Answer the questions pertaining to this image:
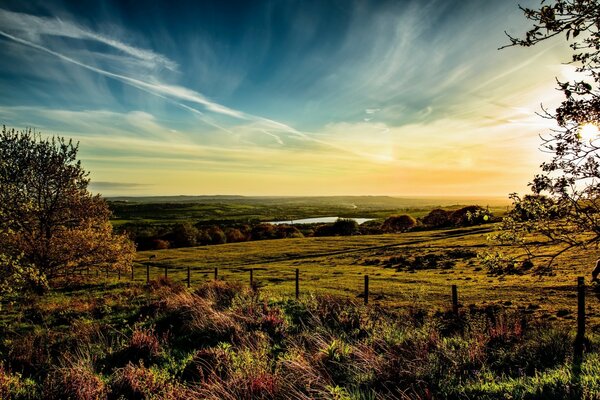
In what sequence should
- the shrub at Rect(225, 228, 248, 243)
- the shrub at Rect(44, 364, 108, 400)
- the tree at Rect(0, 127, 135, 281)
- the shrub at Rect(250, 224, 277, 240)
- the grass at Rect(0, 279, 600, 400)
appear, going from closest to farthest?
1. the grass at Rect(0, 279, 600, 400)
2. the shrub at Rect(44, 364, 108, 400)
3. the tree at Rect(0, 127, 135, 281)
4. the shrub at Rect(225, 228, 248, 243)
5. the shrub at Rect(250, 224, 277, 240)

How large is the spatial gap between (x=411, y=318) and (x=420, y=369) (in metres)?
6.27

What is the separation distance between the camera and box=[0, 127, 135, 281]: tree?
90.4 ft

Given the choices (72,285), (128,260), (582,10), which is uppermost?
(582,10)

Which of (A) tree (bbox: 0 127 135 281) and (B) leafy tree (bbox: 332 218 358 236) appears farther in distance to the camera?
(B) leafy tree (bbox: 332 218 358 236)

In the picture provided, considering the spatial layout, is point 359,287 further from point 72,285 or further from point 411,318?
point 72,285

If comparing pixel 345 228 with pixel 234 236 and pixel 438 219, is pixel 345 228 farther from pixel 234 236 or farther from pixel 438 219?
pixel 234 236

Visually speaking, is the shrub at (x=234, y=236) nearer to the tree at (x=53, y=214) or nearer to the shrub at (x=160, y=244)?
the shrub at (x=160, y=244)

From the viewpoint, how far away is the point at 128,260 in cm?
3409

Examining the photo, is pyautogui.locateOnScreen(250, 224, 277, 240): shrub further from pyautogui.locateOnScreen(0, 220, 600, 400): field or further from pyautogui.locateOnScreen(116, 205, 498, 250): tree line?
pyautogui.locateOnScreen(0, 220, 600, 400): field

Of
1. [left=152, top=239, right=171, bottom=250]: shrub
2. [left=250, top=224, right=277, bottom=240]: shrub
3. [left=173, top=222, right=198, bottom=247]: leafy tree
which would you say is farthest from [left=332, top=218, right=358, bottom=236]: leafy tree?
[left=152, top=239, right=171, bottom=250]: shrub

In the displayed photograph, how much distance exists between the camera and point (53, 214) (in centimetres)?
3011

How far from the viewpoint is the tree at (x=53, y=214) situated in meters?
27.6

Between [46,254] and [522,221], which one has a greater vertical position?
[522,221]

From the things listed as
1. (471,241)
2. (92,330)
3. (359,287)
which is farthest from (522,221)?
(471,241)
